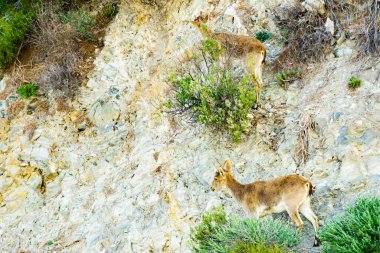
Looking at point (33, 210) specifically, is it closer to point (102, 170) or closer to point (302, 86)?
point (102, 170)

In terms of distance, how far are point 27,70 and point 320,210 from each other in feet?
30.6

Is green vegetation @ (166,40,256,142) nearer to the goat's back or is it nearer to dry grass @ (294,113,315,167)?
the goat's back

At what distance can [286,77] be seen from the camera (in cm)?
915

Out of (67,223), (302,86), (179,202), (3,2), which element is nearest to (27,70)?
(3,2)

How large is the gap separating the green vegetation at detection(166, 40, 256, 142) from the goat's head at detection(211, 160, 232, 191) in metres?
0.80

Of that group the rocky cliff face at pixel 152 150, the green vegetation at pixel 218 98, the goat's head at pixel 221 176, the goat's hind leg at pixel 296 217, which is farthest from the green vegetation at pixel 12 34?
the goat's hind leg at pixel 296 217

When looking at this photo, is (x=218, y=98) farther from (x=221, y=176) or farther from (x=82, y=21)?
(x=82, y=21)

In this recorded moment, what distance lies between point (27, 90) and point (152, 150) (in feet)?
15.0

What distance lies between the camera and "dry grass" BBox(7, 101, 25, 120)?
460 inches

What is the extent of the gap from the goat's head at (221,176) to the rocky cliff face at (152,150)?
40 cm

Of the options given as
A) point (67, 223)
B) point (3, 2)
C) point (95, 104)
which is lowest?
point (67, 223)

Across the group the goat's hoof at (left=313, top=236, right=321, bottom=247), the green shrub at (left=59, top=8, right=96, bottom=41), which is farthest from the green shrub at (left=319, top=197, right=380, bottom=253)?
the green shrub at (left=59, top=8, right=96, bottom=41)

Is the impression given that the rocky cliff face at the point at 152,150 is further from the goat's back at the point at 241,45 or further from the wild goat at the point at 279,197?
the goat's back at the point at 241,45

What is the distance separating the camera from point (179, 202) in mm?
8141
